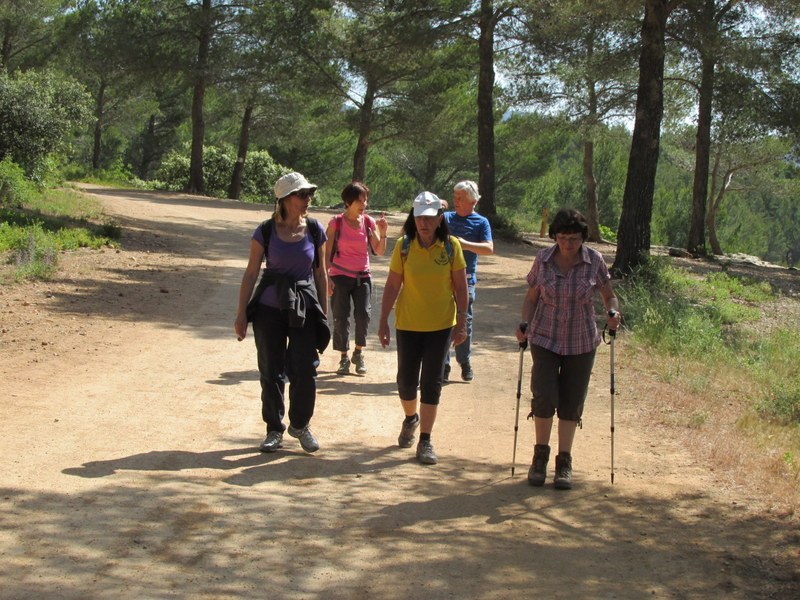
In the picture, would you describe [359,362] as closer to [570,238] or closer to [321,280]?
[321,280]

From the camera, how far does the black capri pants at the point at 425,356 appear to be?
6527 mm

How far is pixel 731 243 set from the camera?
47312 mm

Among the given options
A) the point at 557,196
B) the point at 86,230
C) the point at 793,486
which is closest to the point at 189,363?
the point at 793,486

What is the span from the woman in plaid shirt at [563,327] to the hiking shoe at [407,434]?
1.03 metres

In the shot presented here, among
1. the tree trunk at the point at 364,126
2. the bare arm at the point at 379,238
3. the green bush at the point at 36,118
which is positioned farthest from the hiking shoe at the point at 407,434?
the tree trunk at the point at 364,126

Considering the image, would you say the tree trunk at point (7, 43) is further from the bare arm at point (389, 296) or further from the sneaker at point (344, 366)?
the bare arm at point (389, 296)

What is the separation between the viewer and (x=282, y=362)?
6457 mm

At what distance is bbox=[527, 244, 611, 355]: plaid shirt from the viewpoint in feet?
19.9

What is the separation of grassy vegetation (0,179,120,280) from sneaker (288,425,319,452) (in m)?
7.35

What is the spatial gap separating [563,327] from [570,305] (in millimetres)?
142

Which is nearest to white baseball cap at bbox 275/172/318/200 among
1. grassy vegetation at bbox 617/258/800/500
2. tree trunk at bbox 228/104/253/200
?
grassy vegetation at bbox 617/258/800/500

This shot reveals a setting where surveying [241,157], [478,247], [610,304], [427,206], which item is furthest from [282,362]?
[241,157]

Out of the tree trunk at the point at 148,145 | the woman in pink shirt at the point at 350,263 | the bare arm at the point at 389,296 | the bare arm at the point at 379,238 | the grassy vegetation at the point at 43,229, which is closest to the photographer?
the bare arm at the point at 389,296

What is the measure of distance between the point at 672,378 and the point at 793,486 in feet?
10.8
